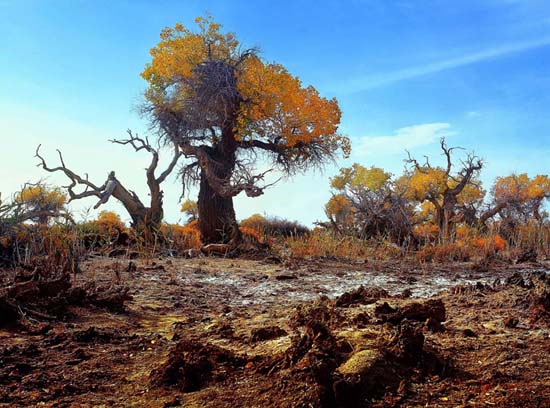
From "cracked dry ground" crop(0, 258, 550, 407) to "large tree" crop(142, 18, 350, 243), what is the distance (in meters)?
9.70

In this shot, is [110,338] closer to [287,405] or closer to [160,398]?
[160,398]

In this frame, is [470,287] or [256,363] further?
[470,287]

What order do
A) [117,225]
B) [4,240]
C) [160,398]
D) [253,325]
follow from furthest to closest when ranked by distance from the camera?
[117,225]
[4,240]
[253,325]
[160,398]

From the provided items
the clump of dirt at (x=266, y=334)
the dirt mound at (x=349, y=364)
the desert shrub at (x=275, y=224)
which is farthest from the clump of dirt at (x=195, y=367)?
the desert shrub at (x=275, y=224)

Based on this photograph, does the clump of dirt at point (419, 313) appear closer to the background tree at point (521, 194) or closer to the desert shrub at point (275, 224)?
the desert shrub at point (275, 224)

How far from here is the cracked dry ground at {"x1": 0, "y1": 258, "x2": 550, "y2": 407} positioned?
2.80 meters

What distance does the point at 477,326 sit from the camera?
13.6 ft

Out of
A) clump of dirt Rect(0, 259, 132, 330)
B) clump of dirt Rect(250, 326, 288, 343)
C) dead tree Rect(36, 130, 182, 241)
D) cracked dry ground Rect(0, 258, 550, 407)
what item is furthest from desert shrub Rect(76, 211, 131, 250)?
clump of dirt Rect(250, 326, 288, 343)

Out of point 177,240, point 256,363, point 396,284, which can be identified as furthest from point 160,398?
point 177,240

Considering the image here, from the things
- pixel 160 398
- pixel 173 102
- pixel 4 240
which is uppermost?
pixel 173 102

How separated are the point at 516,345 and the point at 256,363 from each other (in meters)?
1.65

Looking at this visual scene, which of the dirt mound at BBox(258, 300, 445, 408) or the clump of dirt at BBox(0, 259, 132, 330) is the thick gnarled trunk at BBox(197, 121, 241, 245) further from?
the dirt mound at BBox(258, 300, 445, 408)

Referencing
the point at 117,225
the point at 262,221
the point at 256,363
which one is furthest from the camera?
the point at 262,221

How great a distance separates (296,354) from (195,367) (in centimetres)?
60
